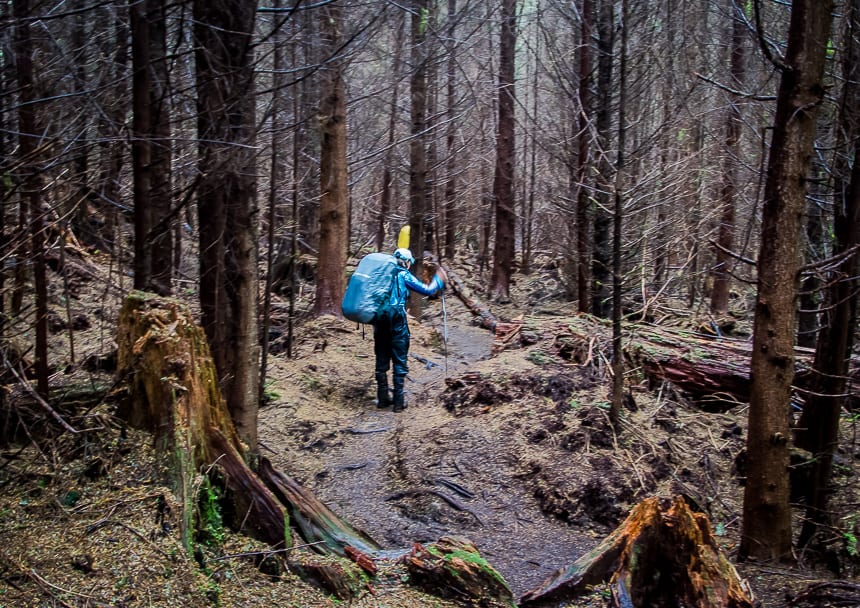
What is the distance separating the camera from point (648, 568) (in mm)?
4348

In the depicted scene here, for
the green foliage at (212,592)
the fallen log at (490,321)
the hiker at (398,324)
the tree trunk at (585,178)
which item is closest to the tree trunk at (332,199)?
the fallen log at (490,321)

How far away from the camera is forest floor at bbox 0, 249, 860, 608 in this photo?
3643 mm

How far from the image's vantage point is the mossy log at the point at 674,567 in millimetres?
4164

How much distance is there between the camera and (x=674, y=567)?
14.1 feet

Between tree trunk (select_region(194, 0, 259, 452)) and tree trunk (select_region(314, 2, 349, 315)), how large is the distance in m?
6.92

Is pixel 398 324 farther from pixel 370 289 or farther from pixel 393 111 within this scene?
pixel 393 111

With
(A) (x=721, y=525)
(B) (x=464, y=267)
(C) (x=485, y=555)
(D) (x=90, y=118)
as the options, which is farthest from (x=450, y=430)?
(B) (x=464, y=267)

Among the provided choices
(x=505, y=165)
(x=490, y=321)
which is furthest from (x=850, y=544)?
(x=505, y=165)

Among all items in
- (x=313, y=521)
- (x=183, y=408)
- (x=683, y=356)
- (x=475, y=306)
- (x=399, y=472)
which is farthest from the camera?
(x=475, y=306)

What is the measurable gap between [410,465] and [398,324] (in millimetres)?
2160

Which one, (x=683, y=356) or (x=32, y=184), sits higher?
(x=32, y=184)

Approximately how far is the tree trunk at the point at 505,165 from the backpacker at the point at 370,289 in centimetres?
974

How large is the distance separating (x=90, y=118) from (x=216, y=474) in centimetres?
313

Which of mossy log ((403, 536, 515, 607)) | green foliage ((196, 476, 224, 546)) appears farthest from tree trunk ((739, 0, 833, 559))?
green foliage ((196, 476, 224, 546))
